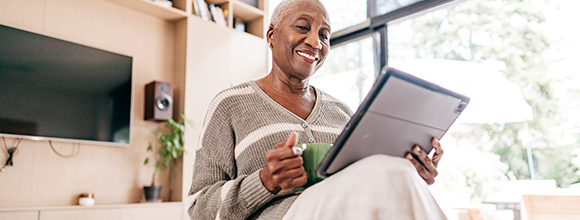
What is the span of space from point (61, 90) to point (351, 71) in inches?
96.5

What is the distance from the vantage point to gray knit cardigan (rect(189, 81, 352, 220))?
35.0 inches

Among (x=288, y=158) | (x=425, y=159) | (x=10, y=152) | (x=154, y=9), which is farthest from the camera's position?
(x=154, y=9)

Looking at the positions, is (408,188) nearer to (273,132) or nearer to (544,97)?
(273,132)

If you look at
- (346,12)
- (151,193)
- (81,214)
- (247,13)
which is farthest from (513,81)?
(81,214)

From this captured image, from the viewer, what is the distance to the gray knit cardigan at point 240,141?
890 millimetres

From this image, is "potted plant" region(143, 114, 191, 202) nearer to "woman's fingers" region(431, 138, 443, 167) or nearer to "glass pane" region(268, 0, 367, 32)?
"glass pane" region(268, 0, 367, 32)

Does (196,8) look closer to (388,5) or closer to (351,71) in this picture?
(351,71)

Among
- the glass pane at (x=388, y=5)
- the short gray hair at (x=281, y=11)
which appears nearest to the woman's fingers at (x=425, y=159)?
the short gray hair at (x=281, y=11)

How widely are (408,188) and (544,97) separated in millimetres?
4792

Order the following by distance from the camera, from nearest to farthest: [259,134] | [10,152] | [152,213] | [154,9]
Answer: [259,134] → [10,152] → [152,213] → [154,9]

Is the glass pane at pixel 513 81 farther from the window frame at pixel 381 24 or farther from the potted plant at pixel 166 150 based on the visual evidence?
the potted plant at pixel 166 150

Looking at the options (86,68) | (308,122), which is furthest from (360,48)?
(308,122)

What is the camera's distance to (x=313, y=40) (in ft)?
3.66

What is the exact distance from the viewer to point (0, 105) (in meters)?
2.43
